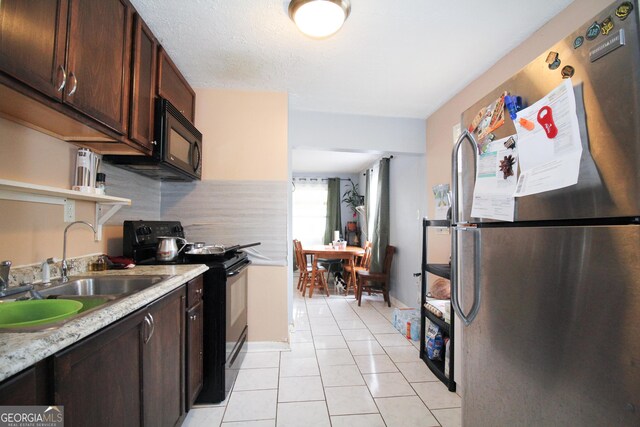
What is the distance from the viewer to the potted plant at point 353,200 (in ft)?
20.3

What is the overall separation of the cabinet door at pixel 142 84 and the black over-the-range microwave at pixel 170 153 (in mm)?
56

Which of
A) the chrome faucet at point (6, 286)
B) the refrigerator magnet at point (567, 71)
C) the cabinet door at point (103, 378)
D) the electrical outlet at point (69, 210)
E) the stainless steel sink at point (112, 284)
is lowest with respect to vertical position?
the cabinet door at point (103, 378)

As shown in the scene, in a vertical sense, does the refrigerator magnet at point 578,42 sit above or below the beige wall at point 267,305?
above

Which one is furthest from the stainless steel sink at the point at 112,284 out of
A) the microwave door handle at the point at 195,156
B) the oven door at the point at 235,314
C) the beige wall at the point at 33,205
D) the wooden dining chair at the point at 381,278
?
the wooden dining chair at the point at 381,278

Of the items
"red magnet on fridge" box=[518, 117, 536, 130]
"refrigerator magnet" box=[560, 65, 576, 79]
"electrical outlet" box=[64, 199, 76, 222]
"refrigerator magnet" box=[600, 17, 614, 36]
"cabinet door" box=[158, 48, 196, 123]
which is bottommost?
"electrical outlet" box=[64, 199, 76, 222]

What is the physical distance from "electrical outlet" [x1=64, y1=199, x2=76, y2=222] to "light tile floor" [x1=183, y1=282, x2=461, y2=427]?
4.46 feet

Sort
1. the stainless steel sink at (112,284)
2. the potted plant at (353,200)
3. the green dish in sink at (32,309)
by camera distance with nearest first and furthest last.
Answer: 1. the green dish in sink at (32,309)
2. the stainless steel sink at (112,284)
3. the potted plant at (353,200)

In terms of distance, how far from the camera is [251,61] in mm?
2055

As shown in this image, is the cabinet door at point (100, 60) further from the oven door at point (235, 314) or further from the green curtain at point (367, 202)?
the green curtain at point (367, 202)

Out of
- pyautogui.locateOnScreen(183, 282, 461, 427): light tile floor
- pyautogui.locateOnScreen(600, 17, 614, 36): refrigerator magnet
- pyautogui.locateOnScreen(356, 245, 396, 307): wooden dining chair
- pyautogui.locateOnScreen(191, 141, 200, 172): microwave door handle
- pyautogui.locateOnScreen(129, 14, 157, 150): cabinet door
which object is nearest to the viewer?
pyautogui.locateOnScreen(600, 17, 614, 36): refrigerator magnet

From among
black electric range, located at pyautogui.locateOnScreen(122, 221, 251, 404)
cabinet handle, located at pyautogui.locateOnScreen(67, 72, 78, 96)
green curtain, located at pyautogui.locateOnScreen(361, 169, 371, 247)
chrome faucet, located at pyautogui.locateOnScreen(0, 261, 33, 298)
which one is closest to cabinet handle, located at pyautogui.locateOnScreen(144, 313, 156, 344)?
chrome faucet, located at pyautogui.locateOnScreen(0, 261, 33, 298)

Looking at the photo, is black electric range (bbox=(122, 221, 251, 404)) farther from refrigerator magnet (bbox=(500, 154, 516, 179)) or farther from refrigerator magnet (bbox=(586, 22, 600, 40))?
refrigerator magnet (bbox=(586, 22, 600, 40))

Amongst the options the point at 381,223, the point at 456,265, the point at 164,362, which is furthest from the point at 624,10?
the point at 381,223

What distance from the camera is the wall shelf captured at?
3.60ft
